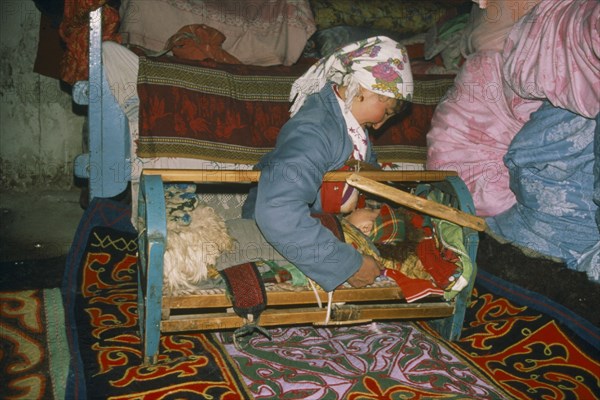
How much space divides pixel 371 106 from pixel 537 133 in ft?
3.16

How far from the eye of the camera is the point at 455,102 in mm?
3029

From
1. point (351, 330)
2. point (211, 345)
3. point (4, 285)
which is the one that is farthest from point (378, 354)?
point (4, 285)

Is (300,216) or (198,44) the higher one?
(198,44)

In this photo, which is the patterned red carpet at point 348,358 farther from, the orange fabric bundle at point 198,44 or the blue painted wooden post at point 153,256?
the orange fabric bundle at point 198,44

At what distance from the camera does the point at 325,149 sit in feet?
6.74

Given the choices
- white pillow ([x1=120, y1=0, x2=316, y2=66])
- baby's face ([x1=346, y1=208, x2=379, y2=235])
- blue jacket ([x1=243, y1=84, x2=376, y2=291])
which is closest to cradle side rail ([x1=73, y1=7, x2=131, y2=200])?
white pillow ([x1=120, y1=0, x2=316, y2=66])

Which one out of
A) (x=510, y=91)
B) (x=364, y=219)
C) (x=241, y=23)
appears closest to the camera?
(x=364, y=219)

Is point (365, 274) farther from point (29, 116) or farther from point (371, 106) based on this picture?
point (29, 116)

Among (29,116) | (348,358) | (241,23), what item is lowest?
(348,358)

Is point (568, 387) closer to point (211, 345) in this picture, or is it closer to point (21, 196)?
point (211, 345)

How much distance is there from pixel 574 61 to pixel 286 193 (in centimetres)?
153

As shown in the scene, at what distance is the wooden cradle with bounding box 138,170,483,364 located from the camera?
180cm

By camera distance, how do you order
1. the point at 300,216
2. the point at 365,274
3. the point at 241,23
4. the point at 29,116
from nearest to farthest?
the point at 300,216, the point at 365,274, the point at 241,23, the point at 29,116

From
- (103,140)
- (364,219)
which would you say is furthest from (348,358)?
(103,140)
